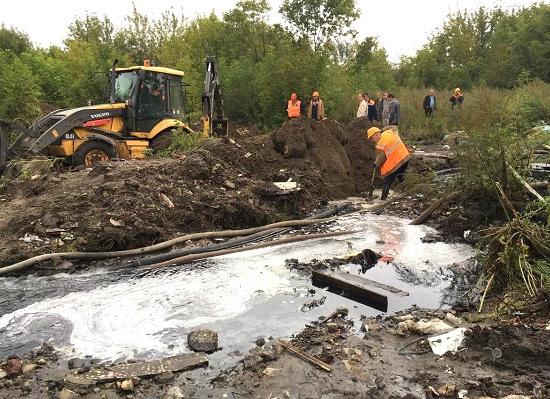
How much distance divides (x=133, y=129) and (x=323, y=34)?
15314mm

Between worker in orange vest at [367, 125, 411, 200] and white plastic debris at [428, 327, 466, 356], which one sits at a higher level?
worker in orange vest at [367, 125, 411, 200]

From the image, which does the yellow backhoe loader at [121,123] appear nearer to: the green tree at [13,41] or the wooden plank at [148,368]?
the wooden plank at [148,368]

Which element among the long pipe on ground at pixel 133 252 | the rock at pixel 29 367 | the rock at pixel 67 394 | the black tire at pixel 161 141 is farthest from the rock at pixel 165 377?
the black tire at pixel 161 141

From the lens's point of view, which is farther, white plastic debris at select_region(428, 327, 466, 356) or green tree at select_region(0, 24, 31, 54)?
green tree at select_region(0, 24, 31, 54)

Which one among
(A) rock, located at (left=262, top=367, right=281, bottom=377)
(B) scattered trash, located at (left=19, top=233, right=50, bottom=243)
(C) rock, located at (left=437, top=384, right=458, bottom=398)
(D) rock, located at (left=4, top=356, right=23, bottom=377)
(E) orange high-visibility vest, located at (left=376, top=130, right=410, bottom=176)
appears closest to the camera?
(C) rock, located at (left=437, top=384, right=458, bottom=398)

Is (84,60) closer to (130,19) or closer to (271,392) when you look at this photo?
(130,19)

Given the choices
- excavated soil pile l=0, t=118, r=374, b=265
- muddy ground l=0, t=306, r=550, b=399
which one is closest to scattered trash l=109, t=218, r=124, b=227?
excavated soil pile l=0, t=118, r=374, b=265

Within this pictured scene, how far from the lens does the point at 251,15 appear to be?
2483 cm

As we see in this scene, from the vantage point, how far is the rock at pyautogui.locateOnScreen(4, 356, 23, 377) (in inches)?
159

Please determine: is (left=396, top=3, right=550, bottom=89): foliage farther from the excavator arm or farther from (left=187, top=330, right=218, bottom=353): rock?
(left=187, top=330, right=218, bottom=353): rock

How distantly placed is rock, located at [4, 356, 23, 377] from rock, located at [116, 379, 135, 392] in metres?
0.94

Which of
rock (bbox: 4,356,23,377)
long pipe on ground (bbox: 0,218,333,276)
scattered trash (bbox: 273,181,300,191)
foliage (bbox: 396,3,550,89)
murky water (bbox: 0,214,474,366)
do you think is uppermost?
foliage (bbox: 396,3,550,89)

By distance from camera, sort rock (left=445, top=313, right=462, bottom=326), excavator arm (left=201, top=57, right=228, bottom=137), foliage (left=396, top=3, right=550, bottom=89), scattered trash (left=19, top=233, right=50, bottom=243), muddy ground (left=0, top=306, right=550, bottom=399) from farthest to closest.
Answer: foliage (left=396, top=3, right=550, bottom=89)
excavator arm (left=201, top=57, right=228, bottom=137)
scattered trash (left=19, top=233, right=50, bottom=243)
rock (left=445, top=313, right=462, bottom=326)
muddy ground (left=0, top=306, right=550, bottom=399)

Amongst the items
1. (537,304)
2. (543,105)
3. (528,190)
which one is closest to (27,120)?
(528,190)
